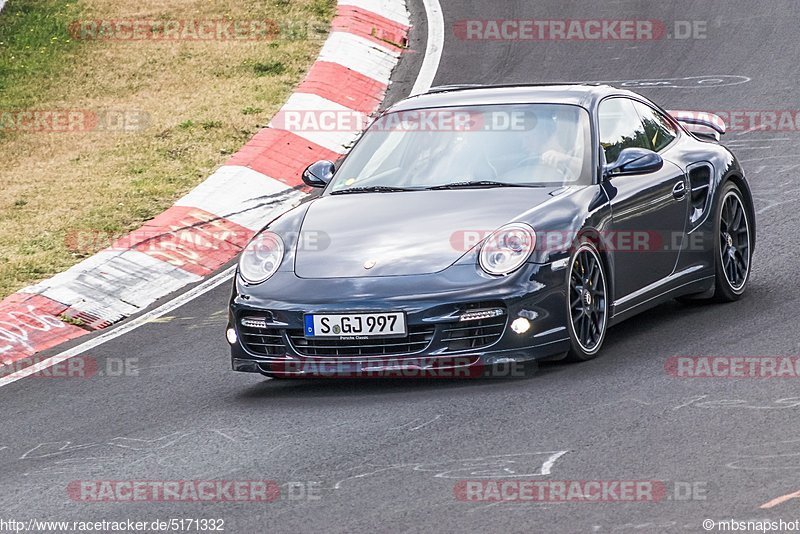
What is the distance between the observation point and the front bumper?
6973 mm

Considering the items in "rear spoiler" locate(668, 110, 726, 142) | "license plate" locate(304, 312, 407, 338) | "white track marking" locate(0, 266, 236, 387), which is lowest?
"white track marking" locate(0, 266, 236, 387)

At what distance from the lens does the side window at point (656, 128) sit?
28.6 ft

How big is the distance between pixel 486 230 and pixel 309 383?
4.03 ft

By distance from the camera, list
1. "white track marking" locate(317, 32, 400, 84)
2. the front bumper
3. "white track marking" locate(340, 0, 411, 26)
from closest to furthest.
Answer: the front bumper, "white track marking" locate(317, 32, 400, 84), "white track marking" locate(340, 0, 411, 26)

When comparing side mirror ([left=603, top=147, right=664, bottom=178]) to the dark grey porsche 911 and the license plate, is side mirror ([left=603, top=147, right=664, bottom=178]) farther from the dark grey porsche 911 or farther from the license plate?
the license plate

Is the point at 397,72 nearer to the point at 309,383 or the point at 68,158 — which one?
the point at 68,158

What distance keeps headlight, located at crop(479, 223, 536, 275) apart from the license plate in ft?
1.63

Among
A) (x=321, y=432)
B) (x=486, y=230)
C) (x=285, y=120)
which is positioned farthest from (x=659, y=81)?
(x=321, y=432)

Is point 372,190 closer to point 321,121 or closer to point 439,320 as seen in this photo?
point 439,320

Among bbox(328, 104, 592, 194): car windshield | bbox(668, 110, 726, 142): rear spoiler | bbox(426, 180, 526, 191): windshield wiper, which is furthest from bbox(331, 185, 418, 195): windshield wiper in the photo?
bbox(668, 110, 726, 142): rear spoiler

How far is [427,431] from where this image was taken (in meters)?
6.29

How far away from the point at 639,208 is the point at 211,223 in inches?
169

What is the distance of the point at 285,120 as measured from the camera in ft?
44.6

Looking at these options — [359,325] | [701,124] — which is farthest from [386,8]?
[359,325]
